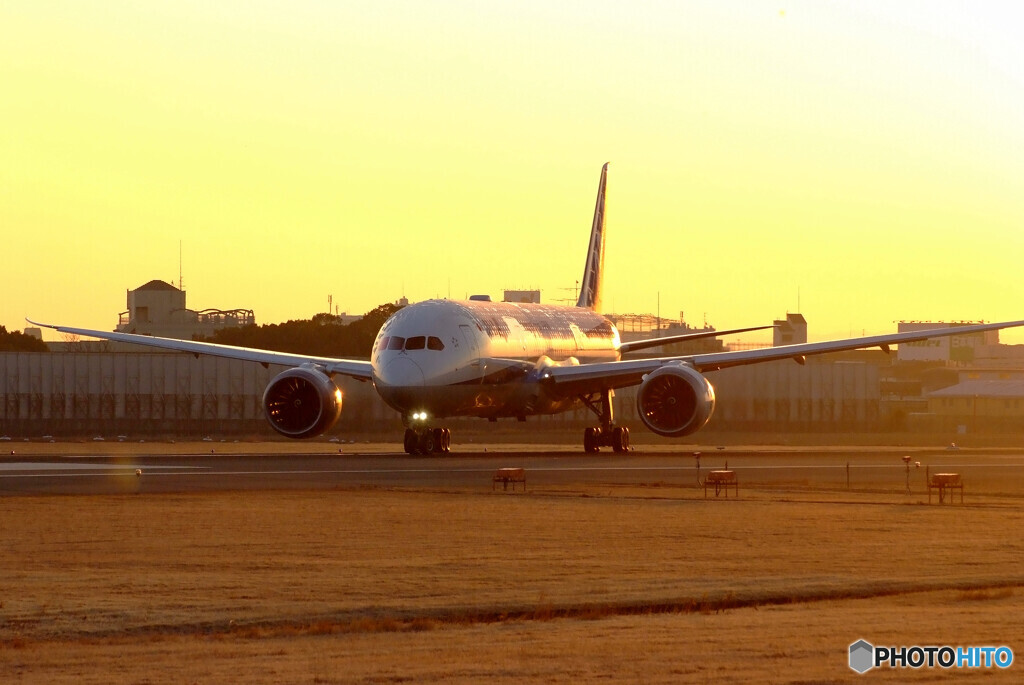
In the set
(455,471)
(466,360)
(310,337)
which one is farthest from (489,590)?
(310,337)

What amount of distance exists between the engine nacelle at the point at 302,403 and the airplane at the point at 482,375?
0.10 feet

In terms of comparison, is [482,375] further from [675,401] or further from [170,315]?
[170,315]

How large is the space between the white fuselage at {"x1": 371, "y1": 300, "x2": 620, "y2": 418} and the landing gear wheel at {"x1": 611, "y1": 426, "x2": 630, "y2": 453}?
215cm

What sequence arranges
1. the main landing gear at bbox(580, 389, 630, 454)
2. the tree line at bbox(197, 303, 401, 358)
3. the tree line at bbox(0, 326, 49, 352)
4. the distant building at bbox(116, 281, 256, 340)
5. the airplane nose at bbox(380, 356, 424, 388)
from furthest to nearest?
the distant building at bbox(116, 281, 256, 340), the tree line at bbox(0, 326, 49, 352), the tree line at bbox(197, 303, 401, 358), the main landing gear at bbox(580, 389, 630, 454), the airplane nose at bbox(380, 356, 424, 388)

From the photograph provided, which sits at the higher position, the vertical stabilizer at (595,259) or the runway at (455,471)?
the vertical stabilizer at (595,259)

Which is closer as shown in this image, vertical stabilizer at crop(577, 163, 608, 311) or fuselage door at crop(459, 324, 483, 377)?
fuselage door at crop(459, 324, 483, 377)

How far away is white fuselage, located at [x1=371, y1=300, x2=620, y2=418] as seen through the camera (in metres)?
49.2

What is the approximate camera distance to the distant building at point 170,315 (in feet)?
479

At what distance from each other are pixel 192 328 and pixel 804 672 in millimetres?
136713

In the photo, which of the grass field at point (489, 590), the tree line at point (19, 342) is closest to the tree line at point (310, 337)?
the tree line at point (19, 342)

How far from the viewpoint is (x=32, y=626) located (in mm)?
15523

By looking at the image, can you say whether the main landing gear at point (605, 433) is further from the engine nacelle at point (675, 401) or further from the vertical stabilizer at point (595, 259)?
the vertical stabilizer at point (595, 259)

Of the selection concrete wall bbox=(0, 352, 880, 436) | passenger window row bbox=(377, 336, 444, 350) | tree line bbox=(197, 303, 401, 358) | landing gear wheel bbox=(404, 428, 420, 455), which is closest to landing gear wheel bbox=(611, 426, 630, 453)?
landing gear wheel bbox=(404, 428, 420, 455)

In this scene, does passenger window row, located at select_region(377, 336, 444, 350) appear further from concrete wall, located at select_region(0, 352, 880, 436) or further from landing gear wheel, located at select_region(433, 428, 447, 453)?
concrete wall, located at select_region(0, 352, 880, 436)
